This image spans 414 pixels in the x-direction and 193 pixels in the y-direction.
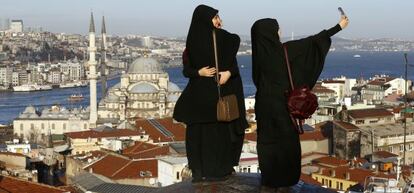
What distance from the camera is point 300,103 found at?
4.95 m

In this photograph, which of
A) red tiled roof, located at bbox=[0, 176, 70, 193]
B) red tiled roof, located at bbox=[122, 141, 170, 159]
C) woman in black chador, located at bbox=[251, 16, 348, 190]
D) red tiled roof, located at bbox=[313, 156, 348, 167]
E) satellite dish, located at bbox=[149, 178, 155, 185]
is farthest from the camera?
red tiled roof, located at bbox=[122, 141, 170, 159]

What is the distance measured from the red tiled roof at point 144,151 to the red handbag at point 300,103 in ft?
74.5

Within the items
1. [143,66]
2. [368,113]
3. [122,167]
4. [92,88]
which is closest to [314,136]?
[368,113]

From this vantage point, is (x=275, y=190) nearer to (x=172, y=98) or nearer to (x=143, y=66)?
(x=172, y=98)

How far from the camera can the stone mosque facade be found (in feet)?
171

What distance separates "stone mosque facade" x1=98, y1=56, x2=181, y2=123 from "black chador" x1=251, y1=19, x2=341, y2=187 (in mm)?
45816

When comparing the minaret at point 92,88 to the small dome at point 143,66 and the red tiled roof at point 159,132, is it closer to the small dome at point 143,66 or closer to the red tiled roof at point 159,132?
the small dome at point 143,66

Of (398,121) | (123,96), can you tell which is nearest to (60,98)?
(123,96)

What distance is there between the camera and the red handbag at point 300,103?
4.94 metres

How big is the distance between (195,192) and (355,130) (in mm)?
28196

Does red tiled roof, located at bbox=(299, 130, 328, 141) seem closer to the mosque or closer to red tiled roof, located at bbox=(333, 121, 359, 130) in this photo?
red tiled roof, located at bbox=(333, 121, 359, 130)

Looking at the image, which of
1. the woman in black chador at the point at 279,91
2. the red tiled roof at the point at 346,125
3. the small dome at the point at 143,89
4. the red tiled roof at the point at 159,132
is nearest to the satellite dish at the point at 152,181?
the red tiled roof at the point at 346,125

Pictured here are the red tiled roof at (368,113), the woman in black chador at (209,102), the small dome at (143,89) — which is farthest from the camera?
the small dome at (143,89)

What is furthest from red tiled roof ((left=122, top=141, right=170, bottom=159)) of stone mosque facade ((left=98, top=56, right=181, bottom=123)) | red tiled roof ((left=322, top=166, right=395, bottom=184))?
stone mosque facade ((left=98, top=56, right=181, bottom=123))
